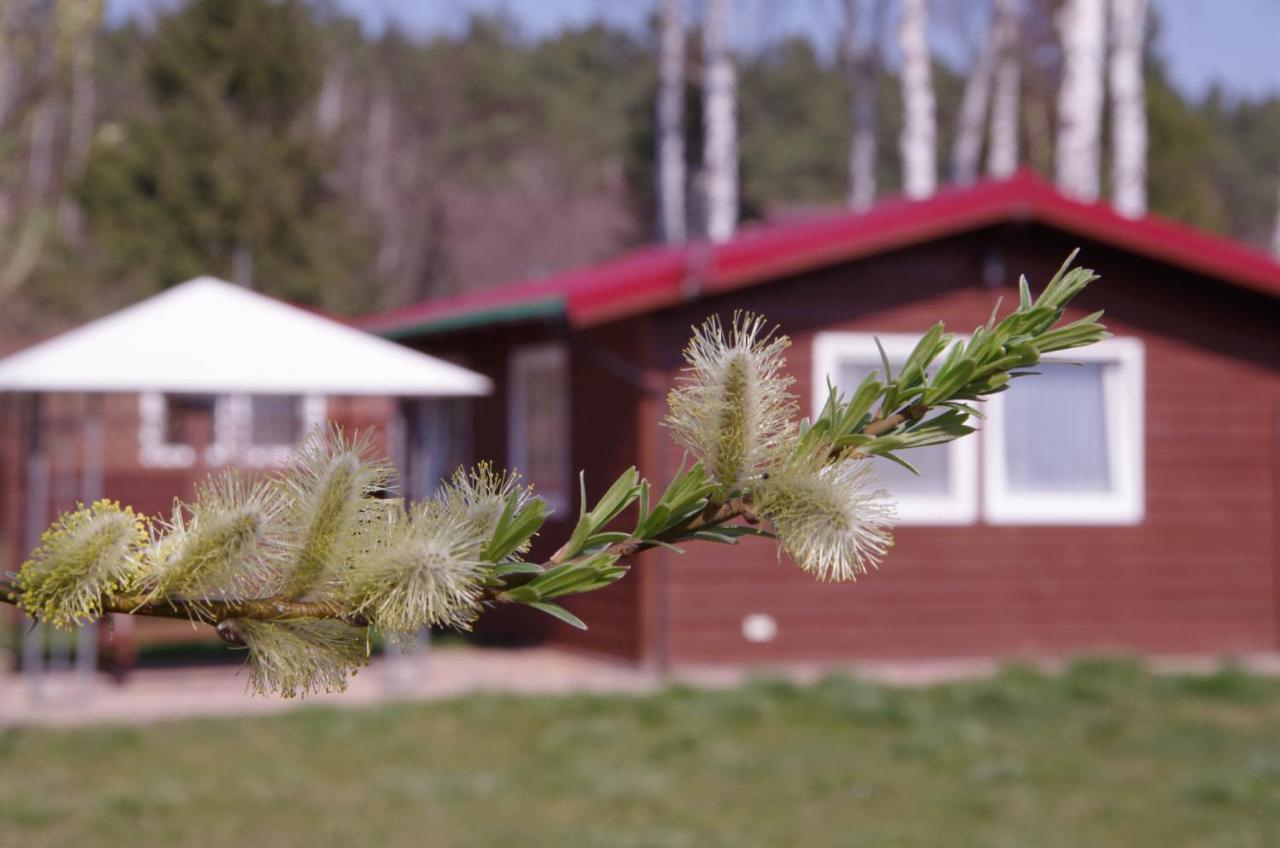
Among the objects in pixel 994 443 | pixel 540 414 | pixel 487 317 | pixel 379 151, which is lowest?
pixel 994 443

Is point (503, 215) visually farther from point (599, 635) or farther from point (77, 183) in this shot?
point (599, 635)

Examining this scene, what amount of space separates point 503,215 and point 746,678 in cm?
3222

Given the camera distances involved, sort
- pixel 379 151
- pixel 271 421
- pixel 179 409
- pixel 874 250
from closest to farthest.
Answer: pixel 874 250, pixel 179 409, pixel 271 421, pixel 379 151

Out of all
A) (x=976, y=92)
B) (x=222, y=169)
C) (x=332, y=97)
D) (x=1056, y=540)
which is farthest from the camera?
(x=332, y=97)

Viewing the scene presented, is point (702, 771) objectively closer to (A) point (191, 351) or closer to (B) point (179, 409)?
(A) point (191, 351)

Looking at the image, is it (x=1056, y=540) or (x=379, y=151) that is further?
(x=379, y=151)

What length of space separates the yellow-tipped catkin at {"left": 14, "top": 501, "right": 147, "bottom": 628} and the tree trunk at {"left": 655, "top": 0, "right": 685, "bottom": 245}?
22.4 meters

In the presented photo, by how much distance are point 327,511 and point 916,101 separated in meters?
20.5

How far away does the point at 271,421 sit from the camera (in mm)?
15328

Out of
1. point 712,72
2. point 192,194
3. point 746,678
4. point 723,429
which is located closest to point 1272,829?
point 746,678

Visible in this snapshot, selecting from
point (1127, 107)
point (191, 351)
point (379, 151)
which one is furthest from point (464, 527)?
point (379, 151)

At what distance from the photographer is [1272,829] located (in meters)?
6.61

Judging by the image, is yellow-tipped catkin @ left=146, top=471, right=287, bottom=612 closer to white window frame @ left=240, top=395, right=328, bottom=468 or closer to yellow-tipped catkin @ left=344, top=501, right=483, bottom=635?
yellow-tipped catkin @ left=344, top=501, right=483, bottom=635

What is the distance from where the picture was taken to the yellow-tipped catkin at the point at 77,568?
59cm
